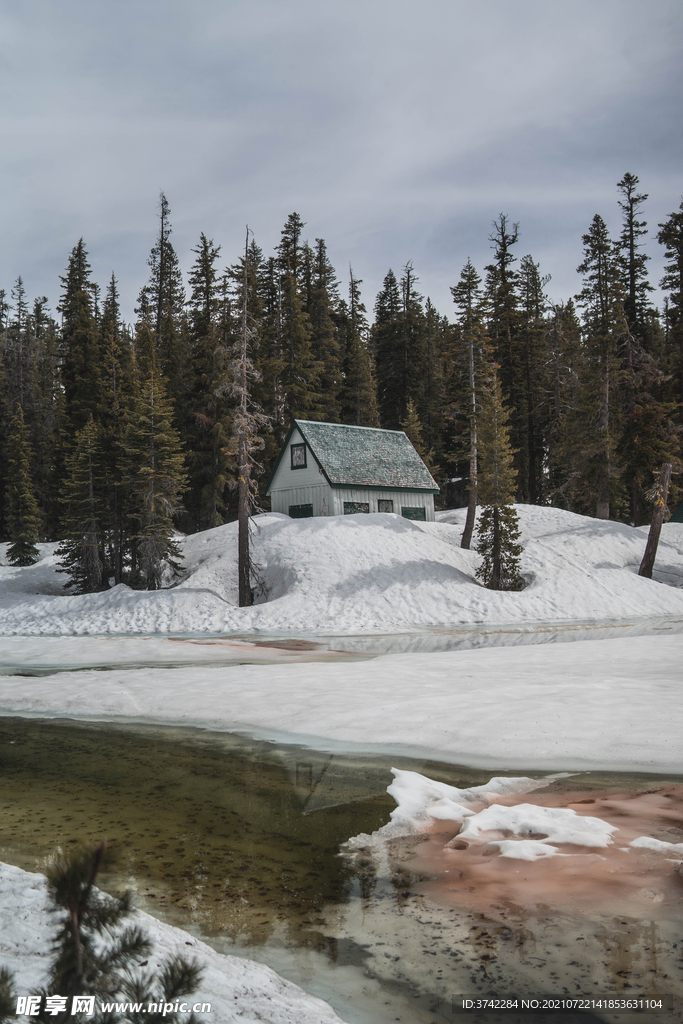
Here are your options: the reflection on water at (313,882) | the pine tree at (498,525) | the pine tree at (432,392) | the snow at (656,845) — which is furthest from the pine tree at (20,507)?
the snow at (656,845)

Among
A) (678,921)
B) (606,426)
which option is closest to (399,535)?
(606,426)

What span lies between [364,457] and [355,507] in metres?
3.55

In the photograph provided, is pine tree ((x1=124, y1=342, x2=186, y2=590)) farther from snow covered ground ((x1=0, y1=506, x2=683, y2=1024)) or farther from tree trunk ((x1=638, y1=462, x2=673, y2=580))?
tree trunk ((x1=638, y1=462, x2=673, y2=580))

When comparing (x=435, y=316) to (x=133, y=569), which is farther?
(x=435, y=316)

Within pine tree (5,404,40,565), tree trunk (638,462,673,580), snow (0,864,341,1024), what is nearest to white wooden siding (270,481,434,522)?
tree trunk (638,462,673,580)

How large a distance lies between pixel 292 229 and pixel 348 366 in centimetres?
1312

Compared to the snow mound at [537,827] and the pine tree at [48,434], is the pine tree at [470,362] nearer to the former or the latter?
the pine tree at [48,434]

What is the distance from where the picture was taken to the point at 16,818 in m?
6.99

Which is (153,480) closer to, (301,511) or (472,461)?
(301,511)

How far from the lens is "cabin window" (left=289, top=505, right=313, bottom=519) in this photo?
128 feet

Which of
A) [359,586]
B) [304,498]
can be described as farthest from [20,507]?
[359,586]

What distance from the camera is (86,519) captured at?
113 ft

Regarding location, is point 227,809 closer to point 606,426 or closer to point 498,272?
point 606,426

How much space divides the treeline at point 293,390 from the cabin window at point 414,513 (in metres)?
3.38
